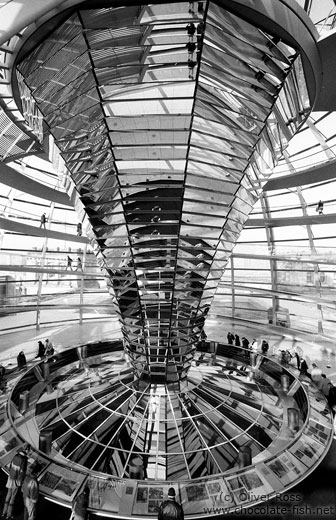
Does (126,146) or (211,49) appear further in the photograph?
(126,146)

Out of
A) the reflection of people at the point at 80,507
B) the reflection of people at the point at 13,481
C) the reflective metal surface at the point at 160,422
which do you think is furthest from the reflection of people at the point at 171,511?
Answer: the reflection of people at the point at 13,481

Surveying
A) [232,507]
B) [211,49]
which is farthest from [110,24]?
[232,507]

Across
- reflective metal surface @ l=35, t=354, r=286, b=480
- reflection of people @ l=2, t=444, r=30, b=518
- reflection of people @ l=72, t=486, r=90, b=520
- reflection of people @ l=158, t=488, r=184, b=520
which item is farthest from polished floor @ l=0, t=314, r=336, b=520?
reflective metal surface @ l=35, t=354, r=286, b=480

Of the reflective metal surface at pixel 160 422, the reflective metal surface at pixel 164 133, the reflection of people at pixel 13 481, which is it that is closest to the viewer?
the reflective metal surface at pixel 164 133

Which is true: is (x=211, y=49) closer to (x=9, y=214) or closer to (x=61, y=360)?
(x=61, y=360)

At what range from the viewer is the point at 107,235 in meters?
8.72

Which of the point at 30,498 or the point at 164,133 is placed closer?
the point at 30,498

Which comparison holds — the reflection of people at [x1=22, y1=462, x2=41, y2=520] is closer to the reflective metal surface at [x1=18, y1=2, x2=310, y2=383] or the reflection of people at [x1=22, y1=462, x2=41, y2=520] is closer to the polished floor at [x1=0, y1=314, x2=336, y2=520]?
the polished floor at [x1=0, y1=314, x2=336, y2=520]

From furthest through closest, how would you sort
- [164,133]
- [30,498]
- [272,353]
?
[272,353] → [164,133] → [30,498]

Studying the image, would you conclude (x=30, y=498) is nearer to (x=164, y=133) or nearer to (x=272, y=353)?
(x=164, y=133)

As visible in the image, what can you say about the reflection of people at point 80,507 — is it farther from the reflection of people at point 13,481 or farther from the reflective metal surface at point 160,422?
the reflective metal surface at point 160,422

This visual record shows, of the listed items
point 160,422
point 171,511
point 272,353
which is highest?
point 272,353

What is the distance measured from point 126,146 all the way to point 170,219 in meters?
1.96

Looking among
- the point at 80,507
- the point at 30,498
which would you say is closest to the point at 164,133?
the point at 80,507
